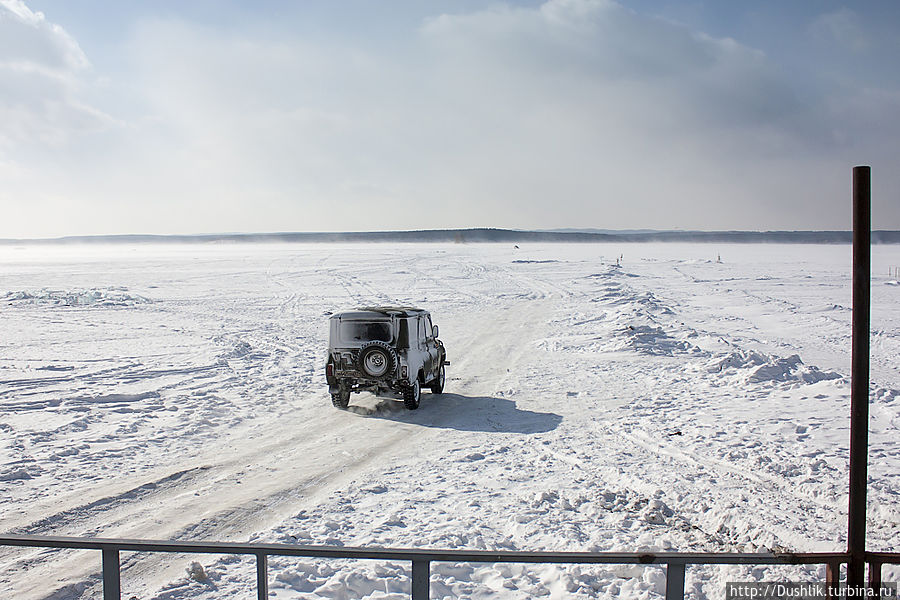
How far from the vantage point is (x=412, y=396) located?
14016 millimetres

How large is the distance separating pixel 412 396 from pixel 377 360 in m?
1.13

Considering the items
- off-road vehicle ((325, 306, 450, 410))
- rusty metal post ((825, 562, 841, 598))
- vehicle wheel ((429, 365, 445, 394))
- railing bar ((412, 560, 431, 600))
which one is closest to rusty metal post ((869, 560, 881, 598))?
rusty metal post ((825, 562, 841, 598))

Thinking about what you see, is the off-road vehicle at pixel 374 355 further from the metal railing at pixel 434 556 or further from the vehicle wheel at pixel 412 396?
the metal railing at pixel 434 556

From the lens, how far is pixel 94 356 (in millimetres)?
19656

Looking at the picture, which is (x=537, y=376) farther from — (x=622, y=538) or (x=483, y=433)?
(x=622, y=538)

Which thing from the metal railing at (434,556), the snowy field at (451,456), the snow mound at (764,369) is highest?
the metal railing at (434,556)

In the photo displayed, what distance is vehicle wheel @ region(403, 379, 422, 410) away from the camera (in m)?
13.9

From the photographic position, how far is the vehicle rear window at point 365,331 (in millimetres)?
13898

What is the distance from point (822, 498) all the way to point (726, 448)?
225cm

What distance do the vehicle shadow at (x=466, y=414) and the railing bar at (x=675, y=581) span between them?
8.45 metres

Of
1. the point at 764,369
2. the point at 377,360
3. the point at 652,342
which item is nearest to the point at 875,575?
the point at 377,360

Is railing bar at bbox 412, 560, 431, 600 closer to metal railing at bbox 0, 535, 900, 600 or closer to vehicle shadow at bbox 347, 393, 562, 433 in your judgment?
metal railing at bbox 0, 535, 900, 600

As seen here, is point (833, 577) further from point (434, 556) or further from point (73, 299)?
point (73, 299)

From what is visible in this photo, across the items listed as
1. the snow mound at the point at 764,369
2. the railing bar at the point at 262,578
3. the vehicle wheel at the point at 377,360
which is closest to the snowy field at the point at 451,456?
the snow mound at the point at 764,369
